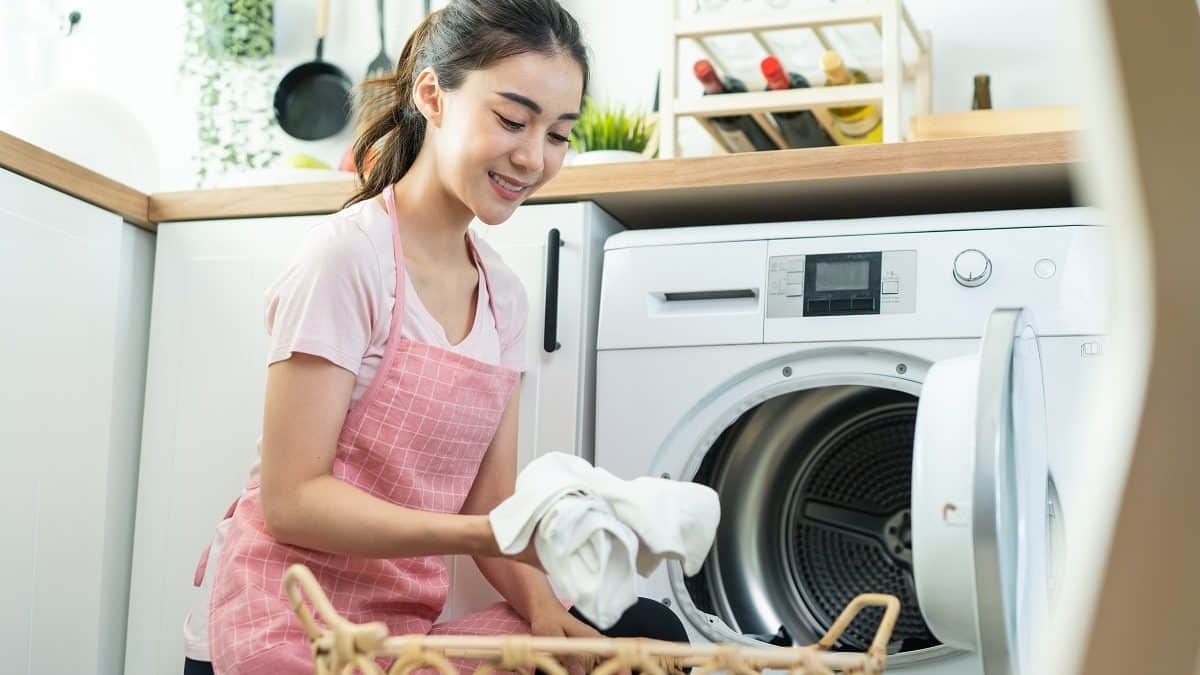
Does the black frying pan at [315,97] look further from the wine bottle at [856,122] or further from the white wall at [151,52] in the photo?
the wine bottle at [856,122]

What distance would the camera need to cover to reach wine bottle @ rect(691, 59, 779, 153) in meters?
2.00

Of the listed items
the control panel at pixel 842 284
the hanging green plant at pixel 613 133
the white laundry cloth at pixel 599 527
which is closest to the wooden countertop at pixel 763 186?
the control panel at pixel 842 284

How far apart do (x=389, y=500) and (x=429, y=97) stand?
45cm

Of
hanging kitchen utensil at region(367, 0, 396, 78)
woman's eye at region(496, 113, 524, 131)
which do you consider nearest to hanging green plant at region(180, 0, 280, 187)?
hanging kitchen utensil at region(367, 0, 396, 78)

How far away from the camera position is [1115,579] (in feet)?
0.98

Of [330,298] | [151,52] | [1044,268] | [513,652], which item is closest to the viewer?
[513,652]

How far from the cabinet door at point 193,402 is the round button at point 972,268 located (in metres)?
0.89

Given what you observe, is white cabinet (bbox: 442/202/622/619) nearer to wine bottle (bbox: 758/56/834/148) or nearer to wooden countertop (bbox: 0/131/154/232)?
wine bottle (bbox: 758/56/834/148)

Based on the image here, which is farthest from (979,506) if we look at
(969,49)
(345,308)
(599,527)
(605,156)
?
(969,49)

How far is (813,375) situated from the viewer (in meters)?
1.59

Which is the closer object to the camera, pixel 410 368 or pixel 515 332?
pixel 410 368

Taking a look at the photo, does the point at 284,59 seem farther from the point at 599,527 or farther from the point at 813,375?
the point at 599,527

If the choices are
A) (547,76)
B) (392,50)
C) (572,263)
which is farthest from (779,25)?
(392,50)

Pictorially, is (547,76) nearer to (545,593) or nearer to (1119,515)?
(545,593)
